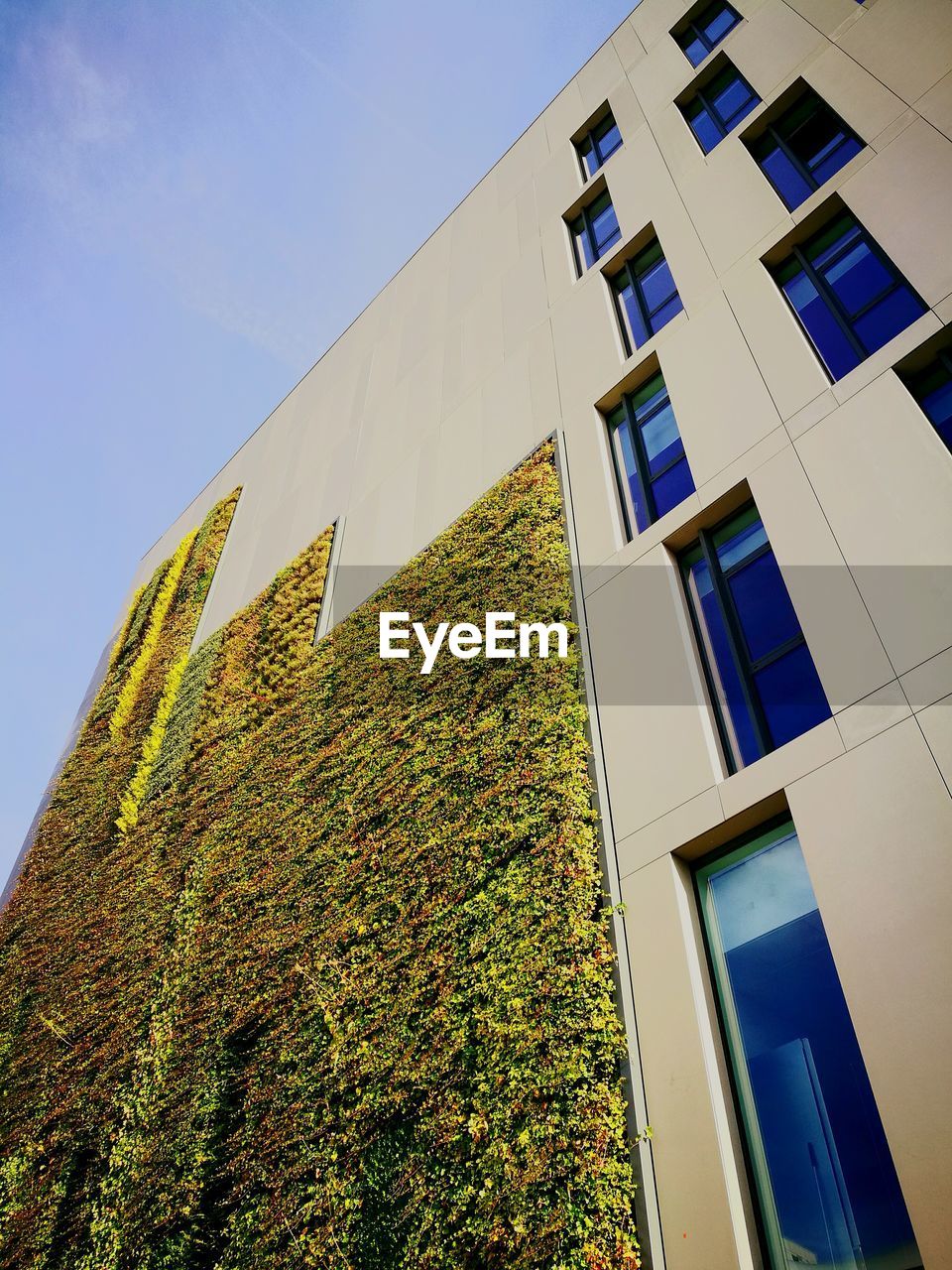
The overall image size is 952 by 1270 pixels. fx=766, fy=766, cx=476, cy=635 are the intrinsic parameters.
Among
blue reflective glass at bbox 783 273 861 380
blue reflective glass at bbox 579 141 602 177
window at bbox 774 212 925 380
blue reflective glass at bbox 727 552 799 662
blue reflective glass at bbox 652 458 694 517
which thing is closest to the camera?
blue reflective glass at bbox 727 552 799 662

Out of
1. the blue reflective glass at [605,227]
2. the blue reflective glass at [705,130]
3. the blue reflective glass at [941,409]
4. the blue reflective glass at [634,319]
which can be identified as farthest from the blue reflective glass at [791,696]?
the blue reflective glass at [605,227]

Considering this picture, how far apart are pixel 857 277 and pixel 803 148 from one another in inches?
129

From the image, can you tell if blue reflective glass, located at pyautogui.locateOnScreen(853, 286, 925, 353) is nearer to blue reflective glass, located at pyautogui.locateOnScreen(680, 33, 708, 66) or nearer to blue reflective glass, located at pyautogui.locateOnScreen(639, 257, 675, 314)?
blue reflective glass, located at pyautogui.locateOnScreen(639, 257, 675, 314)

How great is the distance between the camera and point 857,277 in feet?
27.1

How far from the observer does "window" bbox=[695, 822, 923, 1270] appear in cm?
439

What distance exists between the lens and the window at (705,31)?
13781 mm

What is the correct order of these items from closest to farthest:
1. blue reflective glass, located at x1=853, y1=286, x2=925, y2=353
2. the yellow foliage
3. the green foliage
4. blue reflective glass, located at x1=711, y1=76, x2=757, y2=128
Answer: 1. blue reflective glass, located at x1=853, y1=286, x2=925, y2=353
2. blue reflective glass, located at x1=711, y1=76, x2=757, y2=128
3. the green foliage
4. the yellow foliage

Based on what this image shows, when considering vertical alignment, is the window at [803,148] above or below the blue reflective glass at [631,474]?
above

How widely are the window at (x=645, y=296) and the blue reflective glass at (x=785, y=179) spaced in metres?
1.65

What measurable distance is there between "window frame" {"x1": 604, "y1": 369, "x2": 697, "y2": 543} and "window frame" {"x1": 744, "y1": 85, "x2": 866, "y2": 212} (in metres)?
2.70

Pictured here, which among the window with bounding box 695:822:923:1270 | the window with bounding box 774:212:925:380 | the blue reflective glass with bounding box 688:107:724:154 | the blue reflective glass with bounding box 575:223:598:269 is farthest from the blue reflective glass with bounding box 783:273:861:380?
the blue reflective glass with bounding box 575:223:598:269

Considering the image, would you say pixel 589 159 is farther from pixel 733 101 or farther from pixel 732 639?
pixel 732 639

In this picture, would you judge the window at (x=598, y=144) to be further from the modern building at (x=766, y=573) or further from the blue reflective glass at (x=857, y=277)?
the blue reflective glass at (x=857, y=277)

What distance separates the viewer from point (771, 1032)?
17.2 feet
